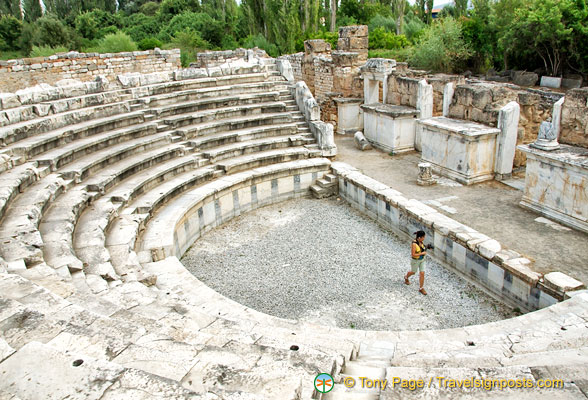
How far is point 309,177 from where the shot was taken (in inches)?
419

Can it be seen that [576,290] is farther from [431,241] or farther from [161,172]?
[161,172]

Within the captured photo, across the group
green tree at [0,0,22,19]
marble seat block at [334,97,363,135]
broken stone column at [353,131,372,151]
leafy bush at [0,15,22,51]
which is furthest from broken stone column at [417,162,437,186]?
green tree at [0,0,22,19]

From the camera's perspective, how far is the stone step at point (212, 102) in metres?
10.9

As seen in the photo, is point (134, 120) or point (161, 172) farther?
point (134, 120)

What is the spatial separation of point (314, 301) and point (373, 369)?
9.50 feet

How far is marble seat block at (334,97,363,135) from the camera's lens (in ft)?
45.8

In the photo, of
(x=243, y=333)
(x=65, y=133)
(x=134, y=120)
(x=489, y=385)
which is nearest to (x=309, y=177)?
(x=134, y=120)

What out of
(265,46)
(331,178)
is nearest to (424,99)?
(331,178)

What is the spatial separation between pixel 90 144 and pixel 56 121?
3.12ft

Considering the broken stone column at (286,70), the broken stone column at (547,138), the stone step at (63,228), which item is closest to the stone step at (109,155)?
the stone step at (63,228)

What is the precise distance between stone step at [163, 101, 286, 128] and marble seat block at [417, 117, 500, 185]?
4018mm

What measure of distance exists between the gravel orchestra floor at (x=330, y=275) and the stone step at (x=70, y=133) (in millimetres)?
3141

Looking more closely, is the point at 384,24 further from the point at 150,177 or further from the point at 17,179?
the point at 17,179

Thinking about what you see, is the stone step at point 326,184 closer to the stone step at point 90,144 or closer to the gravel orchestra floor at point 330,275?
the gravel orchestra floor at point 330,275
